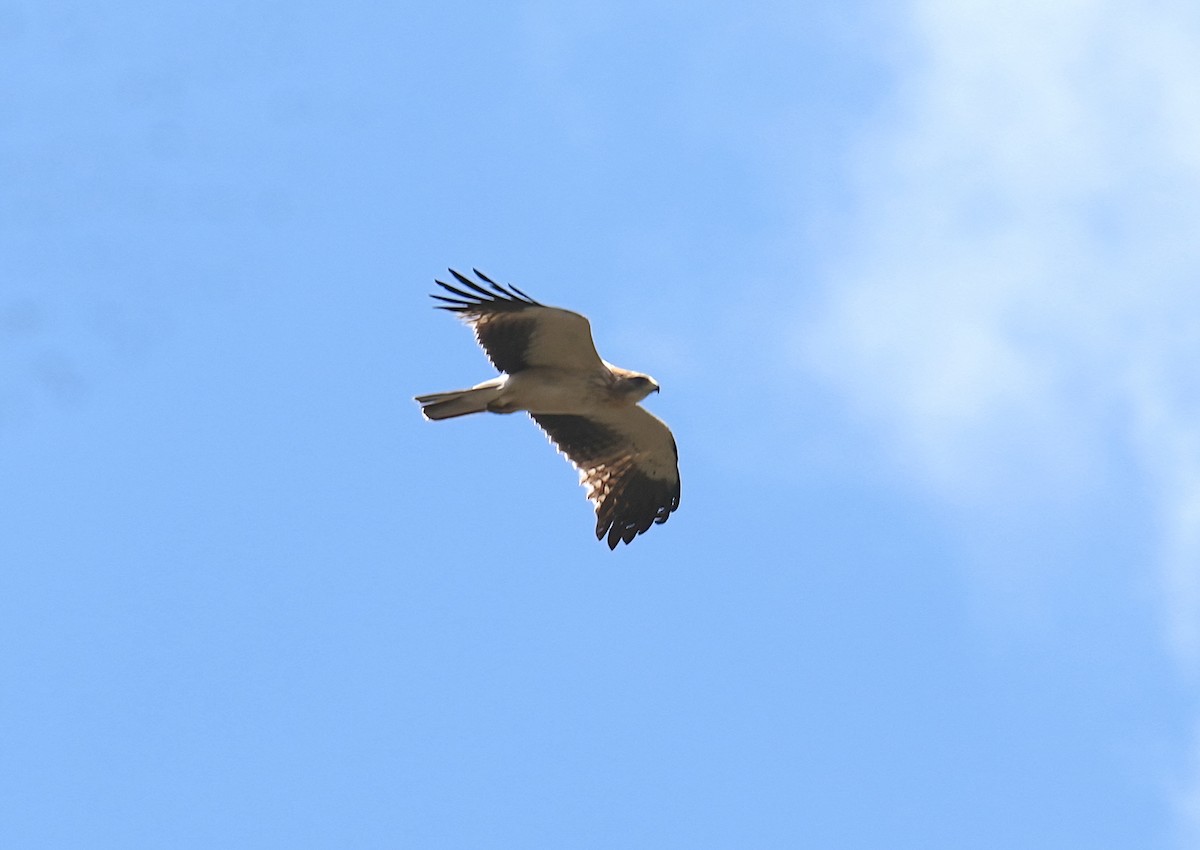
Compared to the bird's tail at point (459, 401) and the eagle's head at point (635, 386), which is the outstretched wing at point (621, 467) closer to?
the eagle's head at point (635, 386)

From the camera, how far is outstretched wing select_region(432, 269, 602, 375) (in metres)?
14.9

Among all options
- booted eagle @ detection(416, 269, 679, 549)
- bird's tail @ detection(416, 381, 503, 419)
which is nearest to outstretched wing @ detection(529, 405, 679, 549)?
booted eagle @ detection(416, 269, 679, 549)

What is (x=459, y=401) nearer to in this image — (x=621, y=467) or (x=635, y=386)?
(x=635, y=386)

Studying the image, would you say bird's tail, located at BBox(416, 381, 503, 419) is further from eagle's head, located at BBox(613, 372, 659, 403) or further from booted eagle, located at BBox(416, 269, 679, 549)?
eagle's head, located at BBox(613, 372, 659, 403)

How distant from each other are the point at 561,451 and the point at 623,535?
1.07 m

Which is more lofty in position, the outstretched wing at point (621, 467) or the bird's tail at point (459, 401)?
the outstretched wing at point (621, 467)

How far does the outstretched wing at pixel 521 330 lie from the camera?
14852 millimetres

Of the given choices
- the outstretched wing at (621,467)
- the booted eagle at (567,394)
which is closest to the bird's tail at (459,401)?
the booted eagle at (567,394)

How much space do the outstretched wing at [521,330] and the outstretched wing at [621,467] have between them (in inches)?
39.0

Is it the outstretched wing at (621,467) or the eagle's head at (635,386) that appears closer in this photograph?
the eagle's head at (635,386)

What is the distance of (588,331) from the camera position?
14.9 m

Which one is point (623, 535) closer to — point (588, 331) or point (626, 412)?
point (626, 412)

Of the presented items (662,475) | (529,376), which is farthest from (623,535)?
(529,376)

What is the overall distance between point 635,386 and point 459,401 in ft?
5.46
